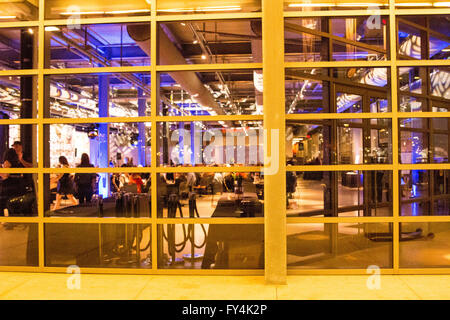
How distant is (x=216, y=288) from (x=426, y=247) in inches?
179

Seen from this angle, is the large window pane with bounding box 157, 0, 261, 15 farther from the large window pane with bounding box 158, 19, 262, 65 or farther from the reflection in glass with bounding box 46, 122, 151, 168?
the reflection in glass with bounding box 46, 122, 151, 168

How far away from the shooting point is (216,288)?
12.6 feet

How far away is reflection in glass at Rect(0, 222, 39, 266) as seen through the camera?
5.31 m

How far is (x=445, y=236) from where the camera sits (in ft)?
23.1

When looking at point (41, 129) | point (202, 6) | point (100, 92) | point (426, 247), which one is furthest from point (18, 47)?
point (426, 247)

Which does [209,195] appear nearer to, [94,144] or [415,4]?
[415,4]

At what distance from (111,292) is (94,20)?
3.48 m

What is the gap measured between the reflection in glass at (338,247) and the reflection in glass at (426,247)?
316mm

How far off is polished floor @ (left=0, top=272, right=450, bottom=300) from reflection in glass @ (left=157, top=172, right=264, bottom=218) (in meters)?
1.10

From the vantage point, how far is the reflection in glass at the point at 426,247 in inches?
210

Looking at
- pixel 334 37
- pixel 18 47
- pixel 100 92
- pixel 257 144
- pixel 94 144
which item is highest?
pixel 18 47
